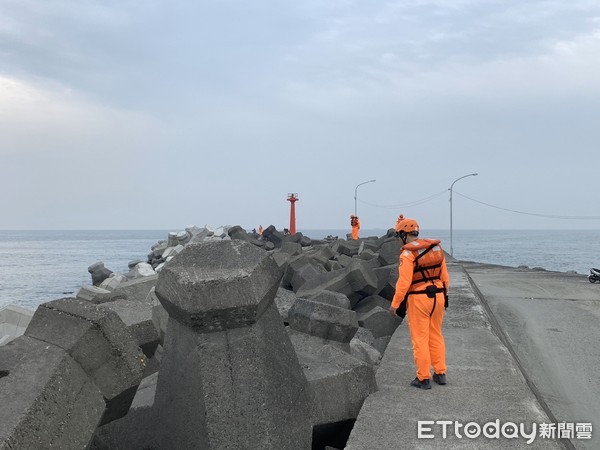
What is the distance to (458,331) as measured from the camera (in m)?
6.19

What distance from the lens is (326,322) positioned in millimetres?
4719

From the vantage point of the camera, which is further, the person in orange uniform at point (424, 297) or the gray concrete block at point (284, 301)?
the gray concrete block at point (284, 301)

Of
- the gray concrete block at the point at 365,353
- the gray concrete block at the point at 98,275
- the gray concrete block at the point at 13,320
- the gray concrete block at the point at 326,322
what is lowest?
the gray concrete block at the point at 98,275

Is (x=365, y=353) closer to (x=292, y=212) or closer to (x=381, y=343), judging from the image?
(x=381, y=343)

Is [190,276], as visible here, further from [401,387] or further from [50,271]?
[50,271]

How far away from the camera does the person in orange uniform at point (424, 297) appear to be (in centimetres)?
418

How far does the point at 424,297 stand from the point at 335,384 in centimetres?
98

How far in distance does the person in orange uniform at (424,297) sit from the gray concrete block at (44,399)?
2.22 metres

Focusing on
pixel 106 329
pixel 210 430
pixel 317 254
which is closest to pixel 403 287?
pixel 210 430

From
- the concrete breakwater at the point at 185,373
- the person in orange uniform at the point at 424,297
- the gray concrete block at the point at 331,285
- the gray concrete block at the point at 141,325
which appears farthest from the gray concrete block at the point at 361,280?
the concrete breakwater at the point at 185,373

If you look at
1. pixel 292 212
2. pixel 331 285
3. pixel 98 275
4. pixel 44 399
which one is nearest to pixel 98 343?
pixel 44 399

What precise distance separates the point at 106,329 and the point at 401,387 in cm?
216

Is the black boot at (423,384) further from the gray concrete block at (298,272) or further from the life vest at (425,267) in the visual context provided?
the gray concrete block at (298,272)

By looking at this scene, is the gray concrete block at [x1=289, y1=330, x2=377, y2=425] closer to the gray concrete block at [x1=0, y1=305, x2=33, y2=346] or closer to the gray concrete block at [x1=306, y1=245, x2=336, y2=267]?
the gray concrete block at [x1=0, y1=305, x2=33, y2=346]
